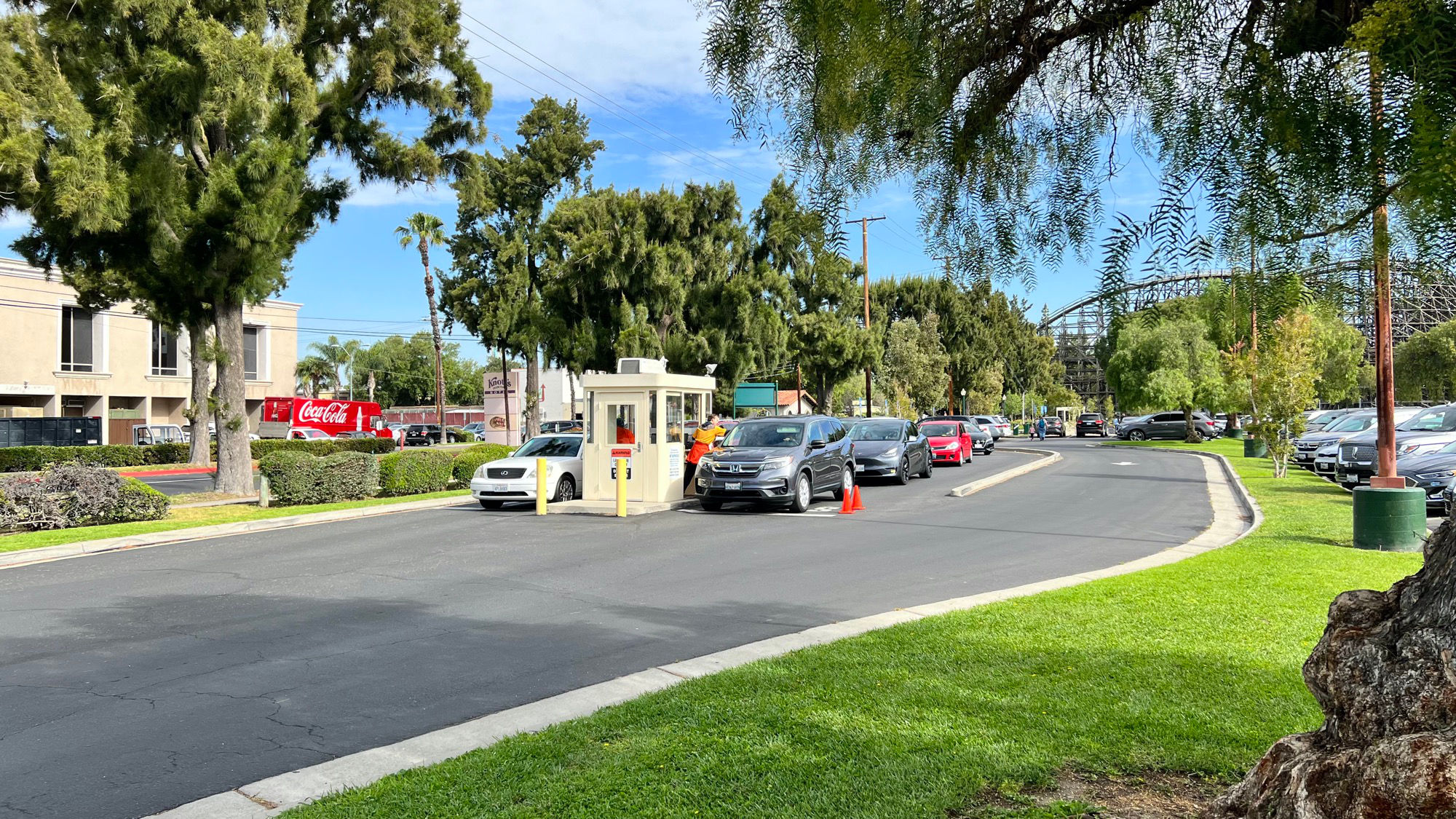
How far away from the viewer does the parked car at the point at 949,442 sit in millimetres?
30906

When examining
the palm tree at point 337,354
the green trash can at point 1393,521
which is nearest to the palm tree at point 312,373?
the palm tree at point 337,354

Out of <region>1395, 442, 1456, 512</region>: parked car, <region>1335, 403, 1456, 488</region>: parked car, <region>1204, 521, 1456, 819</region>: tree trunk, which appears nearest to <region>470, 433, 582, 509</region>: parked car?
<region>1395, 442, 1456, 512</region>: parked car

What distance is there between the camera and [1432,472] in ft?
52.9

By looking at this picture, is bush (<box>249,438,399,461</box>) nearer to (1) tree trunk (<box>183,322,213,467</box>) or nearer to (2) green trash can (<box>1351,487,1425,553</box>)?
(1) tree trunk (<box>183,322,213,467</box>)

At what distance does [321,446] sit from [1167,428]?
41.4 m

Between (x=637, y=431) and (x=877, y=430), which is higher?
(x=637, y=431)

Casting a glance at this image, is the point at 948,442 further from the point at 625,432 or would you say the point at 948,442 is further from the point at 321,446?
the point at 321,446

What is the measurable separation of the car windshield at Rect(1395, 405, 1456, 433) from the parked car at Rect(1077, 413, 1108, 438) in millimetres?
40469

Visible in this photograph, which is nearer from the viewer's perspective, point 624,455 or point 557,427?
point 624,455

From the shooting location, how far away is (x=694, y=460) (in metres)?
19.5

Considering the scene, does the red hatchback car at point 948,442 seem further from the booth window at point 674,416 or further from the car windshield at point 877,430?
the booth window at point 674,416

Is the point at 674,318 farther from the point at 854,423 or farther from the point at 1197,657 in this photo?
the point at 1197,657

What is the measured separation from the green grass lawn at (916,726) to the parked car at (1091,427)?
194 ft

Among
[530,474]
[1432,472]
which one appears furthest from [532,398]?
[1432,472]
